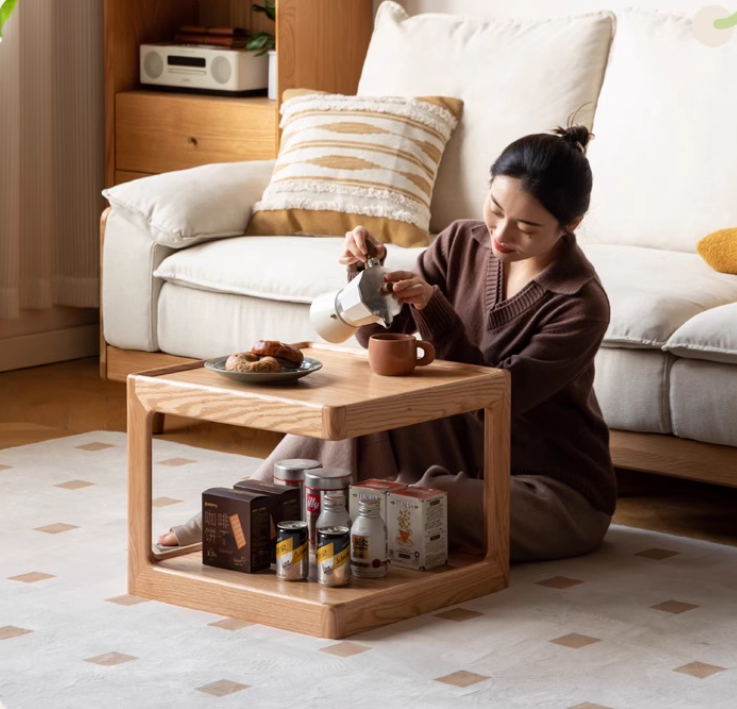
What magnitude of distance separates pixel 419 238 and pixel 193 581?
1328mm

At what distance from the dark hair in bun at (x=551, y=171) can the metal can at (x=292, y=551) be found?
2.02 feet

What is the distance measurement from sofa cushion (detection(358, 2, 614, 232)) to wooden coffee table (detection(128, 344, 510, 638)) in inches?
49.2

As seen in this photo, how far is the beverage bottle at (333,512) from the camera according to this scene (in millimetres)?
2186

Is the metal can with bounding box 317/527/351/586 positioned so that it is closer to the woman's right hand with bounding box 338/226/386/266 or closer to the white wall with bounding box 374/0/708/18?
the woman's right hand with bounding box 338/226/386/266

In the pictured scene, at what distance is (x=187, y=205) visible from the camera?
3.41 meters

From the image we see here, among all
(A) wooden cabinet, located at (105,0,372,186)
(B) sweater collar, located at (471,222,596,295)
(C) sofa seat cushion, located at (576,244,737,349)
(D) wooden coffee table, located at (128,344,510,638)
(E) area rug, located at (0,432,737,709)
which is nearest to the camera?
(E) area rug, located at (0,432,737,709)

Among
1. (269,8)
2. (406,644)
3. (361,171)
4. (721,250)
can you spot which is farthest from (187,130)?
(406,644)

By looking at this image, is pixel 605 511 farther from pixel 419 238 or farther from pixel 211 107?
pixel 211 107

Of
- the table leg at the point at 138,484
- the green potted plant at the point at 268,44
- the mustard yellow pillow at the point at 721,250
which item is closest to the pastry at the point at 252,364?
the table leg at the point at 138,484

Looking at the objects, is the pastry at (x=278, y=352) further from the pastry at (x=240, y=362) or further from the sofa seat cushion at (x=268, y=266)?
the sofa seat cushion at (x=268, y=266)

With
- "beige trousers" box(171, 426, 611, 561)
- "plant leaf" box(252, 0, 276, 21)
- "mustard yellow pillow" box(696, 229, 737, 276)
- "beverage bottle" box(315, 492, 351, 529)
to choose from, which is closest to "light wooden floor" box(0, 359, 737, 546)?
"beige trousers" box(171, 426, 611, 561)

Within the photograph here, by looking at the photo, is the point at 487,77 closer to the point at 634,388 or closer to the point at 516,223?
the point at 634,388

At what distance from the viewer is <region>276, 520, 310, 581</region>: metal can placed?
7.16 ft

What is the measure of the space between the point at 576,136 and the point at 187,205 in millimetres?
1266
